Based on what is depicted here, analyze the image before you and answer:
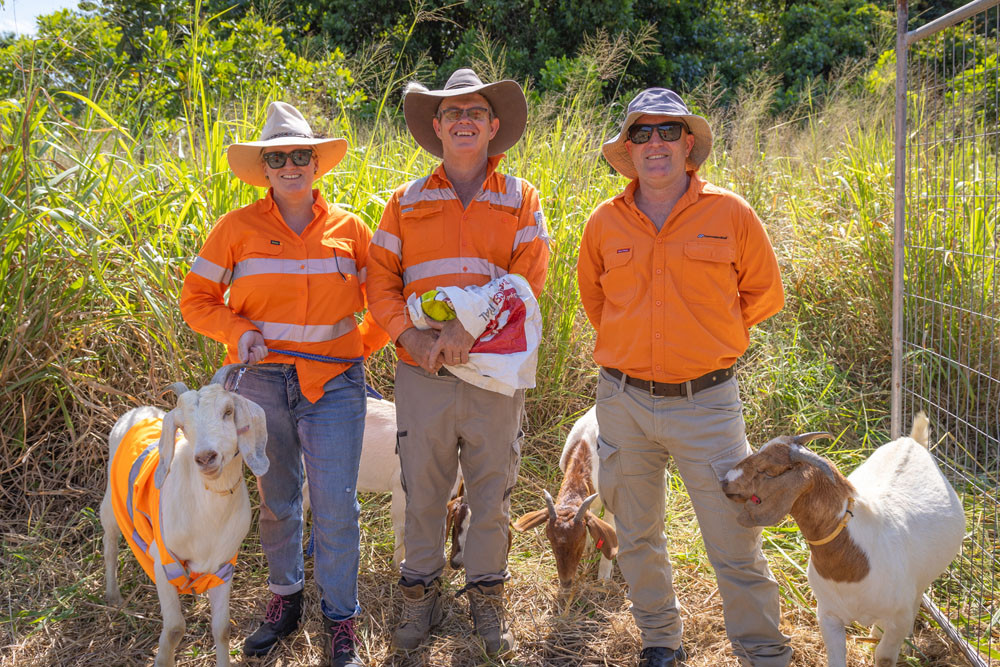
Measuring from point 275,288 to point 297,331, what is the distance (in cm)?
20

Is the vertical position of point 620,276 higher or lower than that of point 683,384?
higher

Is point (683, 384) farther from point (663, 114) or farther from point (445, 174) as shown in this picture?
point (445, 174)

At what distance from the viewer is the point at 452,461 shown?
3.35m

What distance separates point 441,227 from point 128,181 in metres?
2.47

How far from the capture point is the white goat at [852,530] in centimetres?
273

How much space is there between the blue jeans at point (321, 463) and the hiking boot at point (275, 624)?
260 mm

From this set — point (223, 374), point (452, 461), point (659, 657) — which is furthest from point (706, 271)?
point (223, 374)

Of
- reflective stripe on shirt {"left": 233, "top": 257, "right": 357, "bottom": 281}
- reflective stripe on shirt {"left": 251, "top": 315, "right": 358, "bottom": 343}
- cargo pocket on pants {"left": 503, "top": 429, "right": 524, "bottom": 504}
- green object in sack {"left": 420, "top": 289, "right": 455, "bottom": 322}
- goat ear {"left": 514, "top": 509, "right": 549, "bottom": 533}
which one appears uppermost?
reflective stripe on shirt {"left": 233, "top": 257, "right": 357, "bottom": 281}

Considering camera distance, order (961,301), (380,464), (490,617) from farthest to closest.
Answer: (380,464) → (490,617) → (961,301)

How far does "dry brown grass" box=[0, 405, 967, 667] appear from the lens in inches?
134

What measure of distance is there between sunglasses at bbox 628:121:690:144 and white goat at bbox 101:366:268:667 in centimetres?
186

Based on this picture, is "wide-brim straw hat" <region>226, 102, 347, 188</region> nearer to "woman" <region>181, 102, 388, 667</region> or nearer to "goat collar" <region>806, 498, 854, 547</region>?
"woman" <region>181, 102, 388, 667</region>

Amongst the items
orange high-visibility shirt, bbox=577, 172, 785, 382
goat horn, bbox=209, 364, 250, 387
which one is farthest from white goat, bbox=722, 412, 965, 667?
goat horn, bbox=209, 364, 250, 387

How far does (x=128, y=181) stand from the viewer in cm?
451
